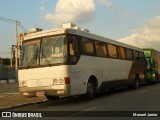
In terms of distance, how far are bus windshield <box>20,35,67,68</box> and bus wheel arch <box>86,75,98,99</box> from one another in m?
2.65

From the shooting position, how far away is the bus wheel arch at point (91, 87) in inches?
678

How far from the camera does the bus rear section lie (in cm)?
3181

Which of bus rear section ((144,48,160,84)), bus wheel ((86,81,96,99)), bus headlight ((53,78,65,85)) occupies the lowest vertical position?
bus wheel ((86,81,96,99))

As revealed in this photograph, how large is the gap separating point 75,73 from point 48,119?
4.80 m

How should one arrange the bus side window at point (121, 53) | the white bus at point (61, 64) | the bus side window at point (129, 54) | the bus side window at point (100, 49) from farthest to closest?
the bus side window at point (129, 54)
the bus side window at point (121, 53)
the bus side window at point (100, 49)
the white bus at point (61, 64)

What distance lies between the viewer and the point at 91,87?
1752 centimetres

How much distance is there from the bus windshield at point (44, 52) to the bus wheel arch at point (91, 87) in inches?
104

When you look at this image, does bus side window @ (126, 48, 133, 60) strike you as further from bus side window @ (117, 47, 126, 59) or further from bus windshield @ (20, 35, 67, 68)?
bus windshield @ (20, 35, 67, 68)

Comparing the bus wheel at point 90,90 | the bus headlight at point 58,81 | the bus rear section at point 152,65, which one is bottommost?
the bus wheel at point 90,90

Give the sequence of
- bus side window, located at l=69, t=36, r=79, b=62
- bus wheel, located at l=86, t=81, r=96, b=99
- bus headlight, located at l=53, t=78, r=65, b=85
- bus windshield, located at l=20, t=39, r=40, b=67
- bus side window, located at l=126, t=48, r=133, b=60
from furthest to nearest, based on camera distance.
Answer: bus side window, located at l=126, t=48, r=133, b=60 → bus wheel, located at l=86, t=81, r=96, b=99 → bus windshield, located at l=20, t=39, r=40, b=67 → bus side window, located at l=69, t=36, r=79, b=62 → bus headlight, located at l=53, t=78, r=65, b=85

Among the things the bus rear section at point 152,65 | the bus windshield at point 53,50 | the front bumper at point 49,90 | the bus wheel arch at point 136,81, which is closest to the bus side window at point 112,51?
the bus wheel arch at point 136,81

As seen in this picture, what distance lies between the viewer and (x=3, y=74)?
55.2m

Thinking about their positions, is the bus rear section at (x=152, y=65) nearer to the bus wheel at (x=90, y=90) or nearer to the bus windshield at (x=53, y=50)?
the bus wheel at (x=90, y=90)

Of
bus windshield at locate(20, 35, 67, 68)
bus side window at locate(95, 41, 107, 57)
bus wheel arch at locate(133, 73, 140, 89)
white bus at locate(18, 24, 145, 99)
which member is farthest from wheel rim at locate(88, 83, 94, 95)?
bus wheel arch at locate(133, 73, 140, 89)
